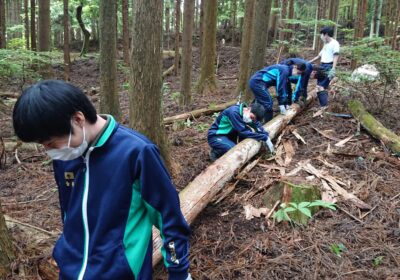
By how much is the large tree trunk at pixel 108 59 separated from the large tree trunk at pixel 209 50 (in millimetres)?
5001

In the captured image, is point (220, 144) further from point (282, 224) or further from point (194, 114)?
point (194, 114)

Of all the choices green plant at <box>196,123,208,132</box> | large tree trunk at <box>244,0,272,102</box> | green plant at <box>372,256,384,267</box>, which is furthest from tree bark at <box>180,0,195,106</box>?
green plant at <box>372,256,384,267</box>

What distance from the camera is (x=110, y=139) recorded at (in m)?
1.97

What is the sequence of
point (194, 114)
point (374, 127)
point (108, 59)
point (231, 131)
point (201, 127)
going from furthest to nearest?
point (194, 114), point (201, 127), point (108, 59), point (374, 127), point (231, 131)

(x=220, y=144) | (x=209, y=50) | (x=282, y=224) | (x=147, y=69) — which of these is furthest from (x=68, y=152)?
(x=209, y=50)

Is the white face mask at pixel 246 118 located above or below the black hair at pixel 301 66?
below

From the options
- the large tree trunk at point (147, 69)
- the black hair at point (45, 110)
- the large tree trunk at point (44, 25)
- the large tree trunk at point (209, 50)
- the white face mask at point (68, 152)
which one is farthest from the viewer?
the large tree trunk at point (209, 50)

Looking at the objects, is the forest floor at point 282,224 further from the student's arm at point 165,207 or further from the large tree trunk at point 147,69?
the student's arm at point 165,207

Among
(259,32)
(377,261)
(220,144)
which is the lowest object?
(377,261)

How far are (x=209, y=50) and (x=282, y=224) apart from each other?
31.5 feet

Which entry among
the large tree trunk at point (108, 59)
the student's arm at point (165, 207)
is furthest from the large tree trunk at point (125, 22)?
the student's arm at point (165, 207)

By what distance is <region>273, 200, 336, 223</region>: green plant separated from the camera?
4520 mm

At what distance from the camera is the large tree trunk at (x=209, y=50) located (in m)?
12.7

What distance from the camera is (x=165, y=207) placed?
197cm
